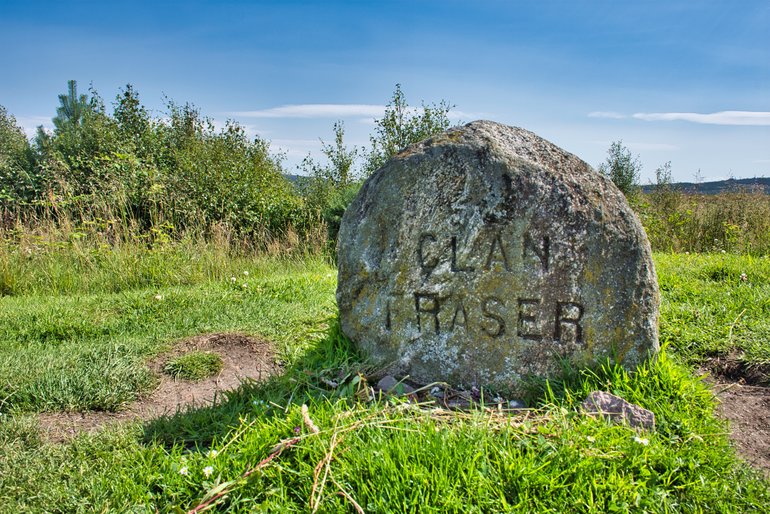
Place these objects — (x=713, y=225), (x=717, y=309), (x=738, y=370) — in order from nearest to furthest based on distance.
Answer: (x=738, y=370) → (x=717, y=309) → (x=713, y=225)

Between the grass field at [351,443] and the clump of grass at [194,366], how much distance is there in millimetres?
208

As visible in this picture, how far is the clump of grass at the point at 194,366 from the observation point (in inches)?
163

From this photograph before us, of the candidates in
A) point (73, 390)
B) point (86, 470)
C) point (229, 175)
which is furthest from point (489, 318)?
point (229, 175)

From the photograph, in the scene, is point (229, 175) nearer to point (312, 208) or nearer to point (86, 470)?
point (312, 208)

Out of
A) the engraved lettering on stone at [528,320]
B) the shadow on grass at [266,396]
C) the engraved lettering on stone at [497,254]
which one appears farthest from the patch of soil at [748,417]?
the shadow on grass at [266,396]

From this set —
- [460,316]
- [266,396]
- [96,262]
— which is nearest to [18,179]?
[96,262]

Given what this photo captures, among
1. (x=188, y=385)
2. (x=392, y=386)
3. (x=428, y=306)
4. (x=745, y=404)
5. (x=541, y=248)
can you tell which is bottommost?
(x=188, y=385)

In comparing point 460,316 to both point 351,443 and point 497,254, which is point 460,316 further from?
point 351,443

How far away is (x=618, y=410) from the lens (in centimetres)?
289

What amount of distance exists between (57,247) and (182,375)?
186 inches

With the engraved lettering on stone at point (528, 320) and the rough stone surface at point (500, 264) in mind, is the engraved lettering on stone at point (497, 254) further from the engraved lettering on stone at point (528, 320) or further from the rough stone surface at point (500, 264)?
the engraved lettering on stone at point (528, 320)

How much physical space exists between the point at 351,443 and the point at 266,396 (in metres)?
0.97

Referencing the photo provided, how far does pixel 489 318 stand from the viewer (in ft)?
10.9

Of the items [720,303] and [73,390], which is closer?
[73,390]
